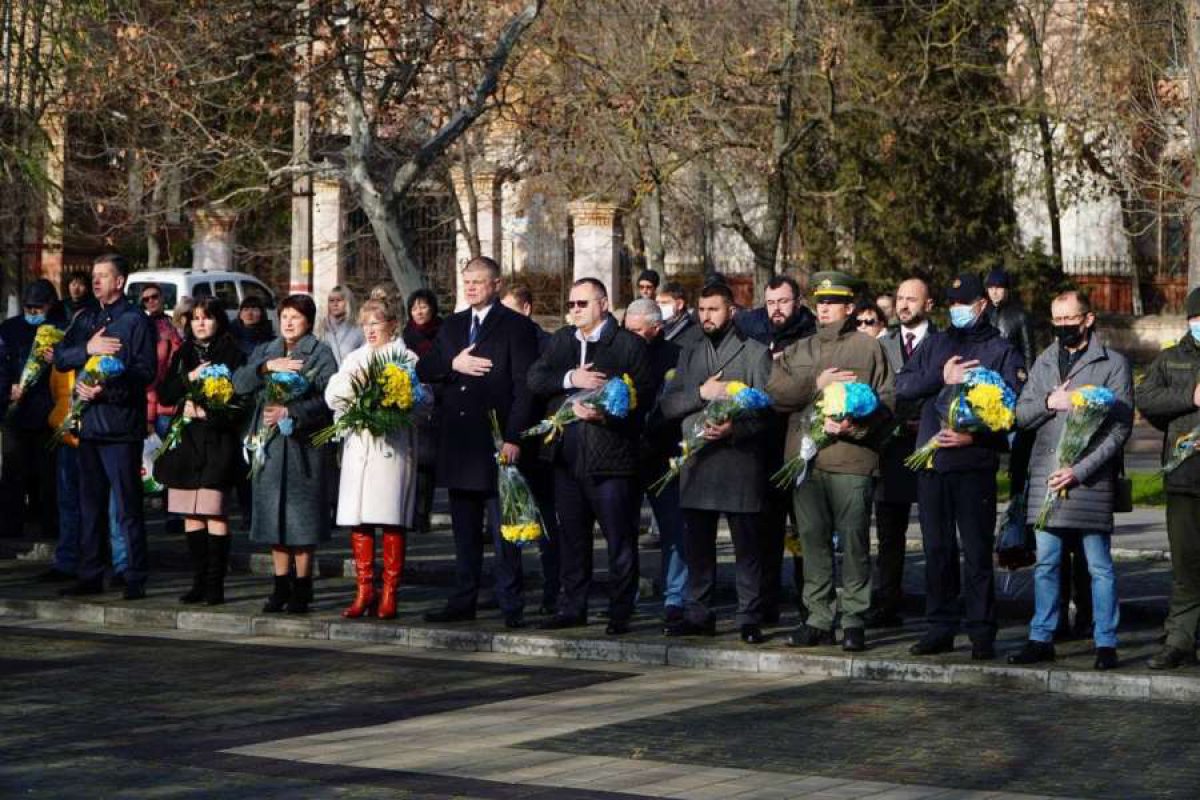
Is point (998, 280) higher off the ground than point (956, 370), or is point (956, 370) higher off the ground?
point (998, 280)

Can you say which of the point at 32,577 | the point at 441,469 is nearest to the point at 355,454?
the point at 441,469

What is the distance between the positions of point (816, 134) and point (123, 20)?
15.1 meters

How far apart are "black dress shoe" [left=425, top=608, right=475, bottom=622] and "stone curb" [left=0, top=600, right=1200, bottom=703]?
0.32 meters

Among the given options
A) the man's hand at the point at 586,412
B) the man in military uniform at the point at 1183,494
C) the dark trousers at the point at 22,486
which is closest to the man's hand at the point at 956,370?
the man in military uniform at the point at 1183,494

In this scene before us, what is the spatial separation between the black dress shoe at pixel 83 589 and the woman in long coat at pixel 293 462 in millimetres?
1539

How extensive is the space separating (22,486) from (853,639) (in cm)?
902

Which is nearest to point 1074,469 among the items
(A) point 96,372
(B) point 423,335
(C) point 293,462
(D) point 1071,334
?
(D) point 1071,334

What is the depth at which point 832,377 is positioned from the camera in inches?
510

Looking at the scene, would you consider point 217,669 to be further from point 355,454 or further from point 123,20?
point 123,20

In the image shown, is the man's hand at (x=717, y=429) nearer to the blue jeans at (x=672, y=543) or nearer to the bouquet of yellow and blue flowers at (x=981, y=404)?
the blue jeans at (x=672, y=543)

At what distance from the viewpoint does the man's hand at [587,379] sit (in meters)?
13.6

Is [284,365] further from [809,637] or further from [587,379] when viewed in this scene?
[809,637]

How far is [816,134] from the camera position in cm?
3562

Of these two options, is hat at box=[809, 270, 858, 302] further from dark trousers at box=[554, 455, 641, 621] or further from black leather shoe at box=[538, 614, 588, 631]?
black leather shoe at box=[538, 614, 588, 631]
